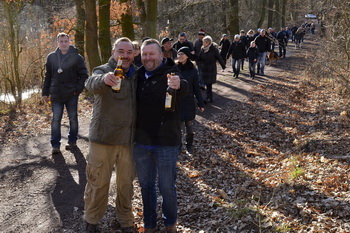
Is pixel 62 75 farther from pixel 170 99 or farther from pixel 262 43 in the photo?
pixel 262 43

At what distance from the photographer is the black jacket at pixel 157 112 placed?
397cm

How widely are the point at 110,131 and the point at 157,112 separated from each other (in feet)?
1.91

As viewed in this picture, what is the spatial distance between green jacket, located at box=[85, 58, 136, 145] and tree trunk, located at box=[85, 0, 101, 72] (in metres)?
8.68

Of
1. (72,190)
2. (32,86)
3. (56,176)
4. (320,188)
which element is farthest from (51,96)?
(32,86)

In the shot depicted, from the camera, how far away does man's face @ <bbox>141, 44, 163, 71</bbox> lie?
392 cm

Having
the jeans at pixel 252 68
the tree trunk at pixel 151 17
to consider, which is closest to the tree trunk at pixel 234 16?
the jeans at pixel 252 68

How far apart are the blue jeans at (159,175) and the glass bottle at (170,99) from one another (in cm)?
48

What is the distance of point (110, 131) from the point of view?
160 inches

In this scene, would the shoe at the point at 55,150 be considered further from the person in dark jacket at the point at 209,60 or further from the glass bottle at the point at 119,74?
the person in dark jacket at the point at 209,60

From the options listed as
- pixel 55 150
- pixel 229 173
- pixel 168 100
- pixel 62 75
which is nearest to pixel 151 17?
pixel 62 75

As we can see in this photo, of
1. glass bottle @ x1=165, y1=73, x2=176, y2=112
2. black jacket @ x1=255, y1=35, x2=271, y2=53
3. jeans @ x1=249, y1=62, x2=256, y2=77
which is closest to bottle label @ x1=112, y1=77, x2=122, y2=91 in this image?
glass bottle @ x1=165, y1=73, x2=176, y2=112

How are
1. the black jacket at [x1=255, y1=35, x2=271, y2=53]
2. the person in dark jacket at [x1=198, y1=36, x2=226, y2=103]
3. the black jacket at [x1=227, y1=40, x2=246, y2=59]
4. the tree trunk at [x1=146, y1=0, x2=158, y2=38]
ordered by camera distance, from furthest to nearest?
1. the black jacket at [x1=255, y1=35, x2=271, y2=53]
2. the black jacket at [x1=227, y1=40, x2=246, y2=59]
3. the tree trunk at [x1=146, y1=0, x2=158, y2=38]
4. the person in dark jacket at [x1=198, y1=36, x2=226, y2=103]

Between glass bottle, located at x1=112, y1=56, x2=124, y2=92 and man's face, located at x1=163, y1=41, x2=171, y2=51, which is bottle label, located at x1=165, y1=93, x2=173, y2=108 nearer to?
glass bottle, located at x1=112, y1=56, x2=124, y2=92

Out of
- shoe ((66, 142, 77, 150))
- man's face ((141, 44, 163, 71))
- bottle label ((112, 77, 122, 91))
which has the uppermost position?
man's face ((141, 44, 163, 71))
